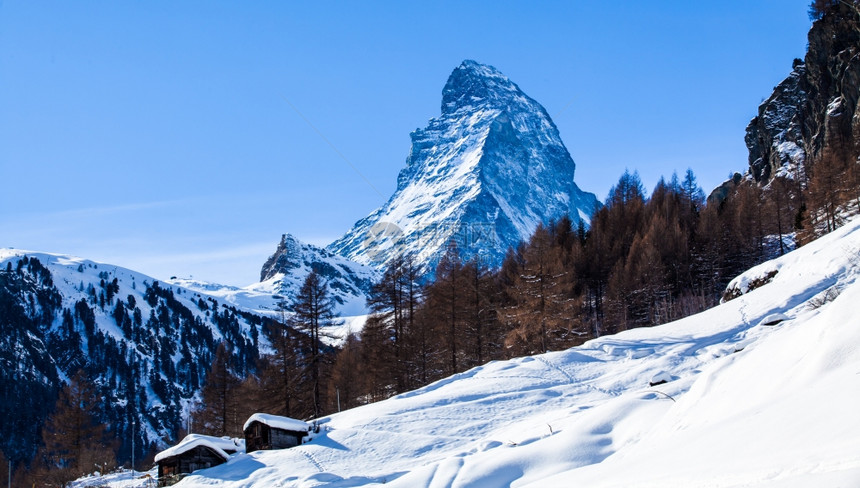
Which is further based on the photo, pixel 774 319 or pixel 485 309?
pixel 485 309

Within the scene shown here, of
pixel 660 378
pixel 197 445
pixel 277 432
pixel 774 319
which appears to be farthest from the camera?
pixel 774 319

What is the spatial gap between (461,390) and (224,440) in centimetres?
1280

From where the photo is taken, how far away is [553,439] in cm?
1636

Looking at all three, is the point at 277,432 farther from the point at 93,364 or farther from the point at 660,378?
the point at 93,364

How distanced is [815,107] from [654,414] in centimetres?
8294

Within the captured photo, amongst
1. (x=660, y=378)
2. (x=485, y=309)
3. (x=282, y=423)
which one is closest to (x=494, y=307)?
(x=485, y=309)

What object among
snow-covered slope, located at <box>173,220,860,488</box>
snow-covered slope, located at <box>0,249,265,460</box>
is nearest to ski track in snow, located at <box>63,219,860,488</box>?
snow-covered slope, located at <box>173,220,860,488</box>

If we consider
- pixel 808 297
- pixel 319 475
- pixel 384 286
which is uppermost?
pixel 384 286

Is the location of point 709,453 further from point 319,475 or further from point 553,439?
point 319,475

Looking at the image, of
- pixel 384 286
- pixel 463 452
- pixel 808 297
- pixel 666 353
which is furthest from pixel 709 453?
pixel 384 286

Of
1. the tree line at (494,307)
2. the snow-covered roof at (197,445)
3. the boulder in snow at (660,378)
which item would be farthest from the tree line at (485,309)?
the boulder in snow at (660,378)

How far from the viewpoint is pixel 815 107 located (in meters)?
82.2

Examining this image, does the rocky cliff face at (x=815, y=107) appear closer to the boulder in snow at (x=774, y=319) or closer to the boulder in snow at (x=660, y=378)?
the boulder in snow at (x=774, y=319)

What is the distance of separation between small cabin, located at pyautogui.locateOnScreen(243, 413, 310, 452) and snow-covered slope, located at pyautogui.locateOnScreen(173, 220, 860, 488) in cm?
138
